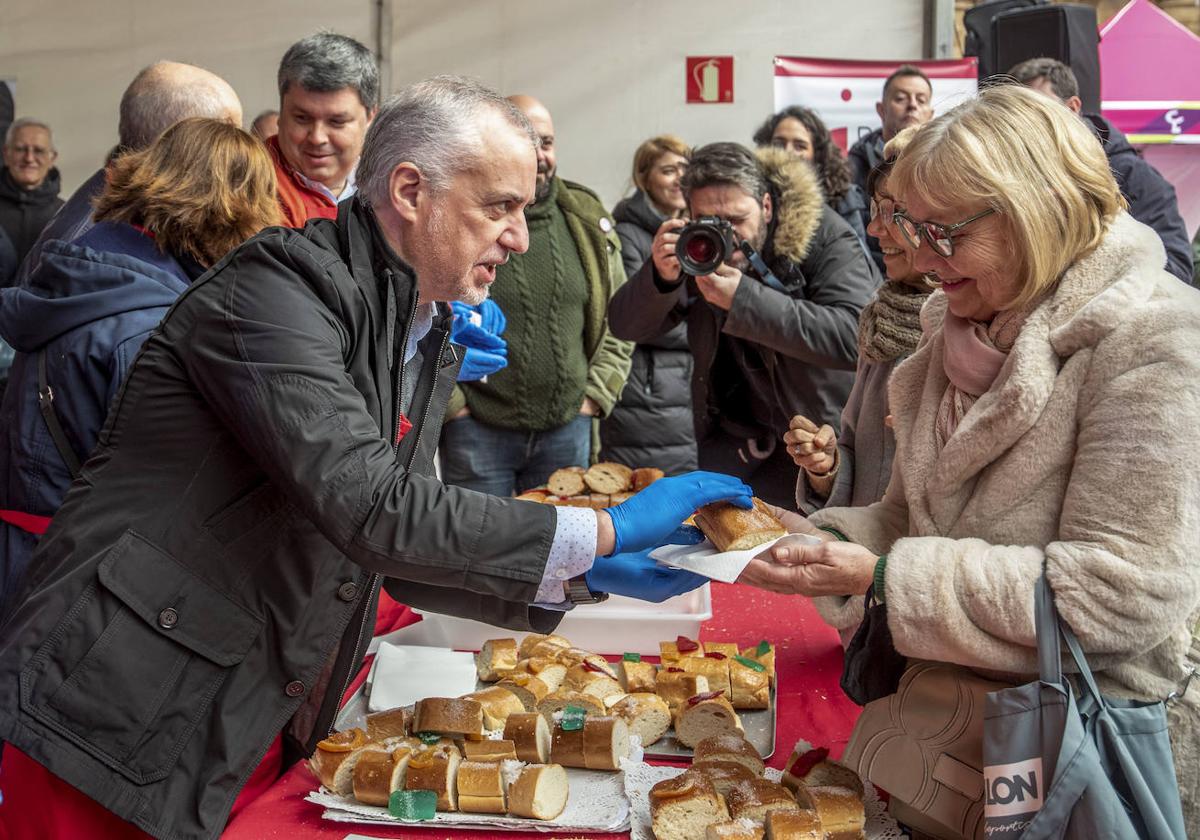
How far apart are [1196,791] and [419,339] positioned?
1.34 m

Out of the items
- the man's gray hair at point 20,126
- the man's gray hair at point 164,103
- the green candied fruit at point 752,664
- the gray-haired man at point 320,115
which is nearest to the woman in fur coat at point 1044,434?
the green candied fruit at point 752,664

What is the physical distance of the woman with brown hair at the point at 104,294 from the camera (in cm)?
221

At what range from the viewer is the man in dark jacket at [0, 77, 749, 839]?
1599 mm

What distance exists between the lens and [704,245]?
317 cm

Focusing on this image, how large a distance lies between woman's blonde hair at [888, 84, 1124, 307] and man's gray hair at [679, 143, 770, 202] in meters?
1.59

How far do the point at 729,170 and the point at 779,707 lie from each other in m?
1.65

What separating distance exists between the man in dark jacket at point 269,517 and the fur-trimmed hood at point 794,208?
162 centimetres

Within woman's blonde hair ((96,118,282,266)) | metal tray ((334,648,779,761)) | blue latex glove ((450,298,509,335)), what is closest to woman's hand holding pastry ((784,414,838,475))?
metal tray ((334,648,779,761))

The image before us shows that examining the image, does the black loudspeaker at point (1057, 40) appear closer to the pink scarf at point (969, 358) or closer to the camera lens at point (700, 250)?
the camera lens at point (700, 250)

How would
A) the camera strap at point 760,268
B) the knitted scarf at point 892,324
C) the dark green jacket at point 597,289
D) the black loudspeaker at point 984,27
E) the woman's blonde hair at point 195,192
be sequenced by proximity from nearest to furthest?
the woman's blonde hair at point 195,192 < the knitted scarf at point 892,324 < the camera strap at point 760,268 < the dark green jacket at point 597,289 < the black loudspeaker at point 984,27

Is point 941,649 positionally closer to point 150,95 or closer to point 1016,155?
point 1016,155

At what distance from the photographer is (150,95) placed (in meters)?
2.98

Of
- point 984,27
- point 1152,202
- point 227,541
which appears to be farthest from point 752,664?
point 984,27

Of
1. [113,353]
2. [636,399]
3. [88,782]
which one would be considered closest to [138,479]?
[88,782]
